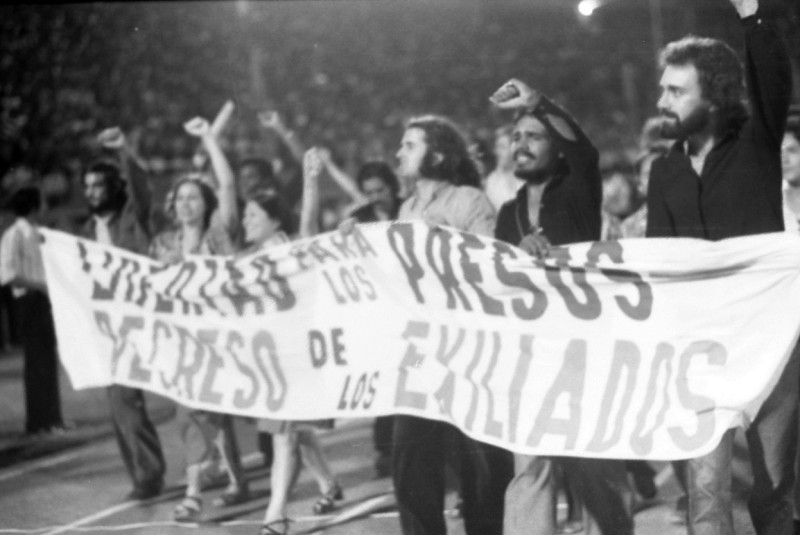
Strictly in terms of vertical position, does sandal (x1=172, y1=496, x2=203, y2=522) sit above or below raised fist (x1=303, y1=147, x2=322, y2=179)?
below

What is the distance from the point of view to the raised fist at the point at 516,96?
4641 mm

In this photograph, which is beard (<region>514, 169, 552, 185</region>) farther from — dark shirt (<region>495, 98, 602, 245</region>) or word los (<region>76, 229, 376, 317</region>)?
word los (<region>76, 229, 376, 317</region>)

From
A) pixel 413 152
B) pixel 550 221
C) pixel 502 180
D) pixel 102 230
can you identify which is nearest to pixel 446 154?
pixel 413 152

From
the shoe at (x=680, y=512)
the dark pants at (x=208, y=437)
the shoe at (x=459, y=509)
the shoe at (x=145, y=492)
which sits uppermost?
the dark pants at (x=208, y=437)

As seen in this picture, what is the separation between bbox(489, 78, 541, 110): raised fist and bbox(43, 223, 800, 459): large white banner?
55 centimetres

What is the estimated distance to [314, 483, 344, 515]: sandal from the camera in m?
5.29

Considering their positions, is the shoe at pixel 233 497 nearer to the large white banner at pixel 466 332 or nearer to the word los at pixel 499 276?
the large white banner at pixel 466 332

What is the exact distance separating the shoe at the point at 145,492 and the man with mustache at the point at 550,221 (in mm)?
2111

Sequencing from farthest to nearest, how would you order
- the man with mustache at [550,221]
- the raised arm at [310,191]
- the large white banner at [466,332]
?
the raised arm at [310,191]
the man with mustache at [550,221]
the large white banner at [466,332]

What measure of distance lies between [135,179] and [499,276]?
7.42 ft

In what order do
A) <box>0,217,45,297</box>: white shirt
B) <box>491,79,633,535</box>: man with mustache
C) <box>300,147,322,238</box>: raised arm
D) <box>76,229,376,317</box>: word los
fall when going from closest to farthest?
<box>491,79,633,535</box>: man with mustache, <box>76,229,376,317</box>: word los, <box>300,147,322,238</box>: raised arm, <box>0,217,45,297</box>: white shirt

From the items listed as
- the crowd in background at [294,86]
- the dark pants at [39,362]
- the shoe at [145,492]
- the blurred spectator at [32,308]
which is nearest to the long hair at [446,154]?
the crowd in background at [294,86]

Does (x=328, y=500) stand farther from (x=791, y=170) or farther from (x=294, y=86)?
(x=294, y=86)

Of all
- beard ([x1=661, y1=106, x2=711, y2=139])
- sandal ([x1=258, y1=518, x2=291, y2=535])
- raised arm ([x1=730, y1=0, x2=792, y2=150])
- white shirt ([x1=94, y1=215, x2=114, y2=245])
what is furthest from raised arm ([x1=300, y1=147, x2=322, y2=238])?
raised arm ([x1=730, y1=0, x2=792, y2=150])
